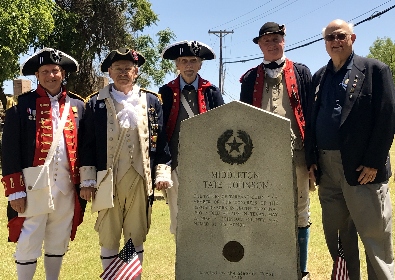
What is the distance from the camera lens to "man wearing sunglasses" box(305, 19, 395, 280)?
3443 millimetres

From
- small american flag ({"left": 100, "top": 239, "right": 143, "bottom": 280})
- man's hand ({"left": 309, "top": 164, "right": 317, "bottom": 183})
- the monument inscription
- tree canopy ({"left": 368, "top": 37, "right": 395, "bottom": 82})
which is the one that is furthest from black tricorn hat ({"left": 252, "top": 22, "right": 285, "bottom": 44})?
tree canopy ({"left": 368, "top": 37, "right": 395, "bottom": 82})

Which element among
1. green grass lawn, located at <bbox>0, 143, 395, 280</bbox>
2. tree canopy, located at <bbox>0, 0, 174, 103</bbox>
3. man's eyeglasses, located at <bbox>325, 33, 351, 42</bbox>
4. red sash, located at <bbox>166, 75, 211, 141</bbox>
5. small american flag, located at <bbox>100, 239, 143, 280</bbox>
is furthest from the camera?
tree canopy, located at <bbox>0, 0, 174, 103</bbox>

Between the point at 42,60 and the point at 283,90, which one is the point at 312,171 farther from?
the point at 42,60

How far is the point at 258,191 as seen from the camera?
3.50m

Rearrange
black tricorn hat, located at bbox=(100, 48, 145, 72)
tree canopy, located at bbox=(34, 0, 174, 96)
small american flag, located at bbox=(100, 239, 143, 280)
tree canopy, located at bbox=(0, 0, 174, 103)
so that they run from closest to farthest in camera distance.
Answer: small american flag, located at bbox=(100, 239, 143, 280), black tricorn hat, located at bbox=(100, 48, 145, 72), tree canopy, located at bbox=(0, 0, 174, 103), tree canopy, located at bbox=(34, 0, 174, 96)

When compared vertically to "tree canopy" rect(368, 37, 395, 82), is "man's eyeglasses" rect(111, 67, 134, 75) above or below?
below

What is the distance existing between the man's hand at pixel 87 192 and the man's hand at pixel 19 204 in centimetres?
43

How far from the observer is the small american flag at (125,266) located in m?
3.67

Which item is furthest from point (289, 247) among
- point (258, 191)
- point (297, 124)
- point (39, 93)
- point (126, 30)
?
point (126, 30)

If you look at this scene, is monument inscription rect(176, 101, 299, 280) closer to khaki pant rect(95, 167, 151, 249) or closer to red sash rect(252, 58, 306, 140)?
khaki pant rect(95, 167, 151, 249)

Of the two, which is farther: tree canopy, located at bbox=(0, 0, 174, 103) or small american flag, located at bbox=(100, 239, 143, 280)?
tree canopy, located at bbox=(0, 0, 174, 103)

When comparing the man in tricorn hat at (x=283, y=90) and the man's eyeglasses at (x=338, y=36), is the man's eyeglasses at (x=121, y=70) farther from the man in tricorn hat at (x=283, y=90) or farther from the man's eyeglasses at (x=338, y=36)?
the man's eyeglasses at (x=338, y=36)

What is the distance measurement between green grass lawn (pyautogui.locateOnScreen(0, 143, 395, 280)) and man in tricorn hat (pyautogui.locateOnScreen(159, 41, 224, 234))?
1.03 metres

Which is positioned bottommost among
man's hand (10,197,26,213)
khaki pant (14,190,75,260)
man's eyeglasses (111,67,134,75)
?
khaki pant (14,190,75,260)
